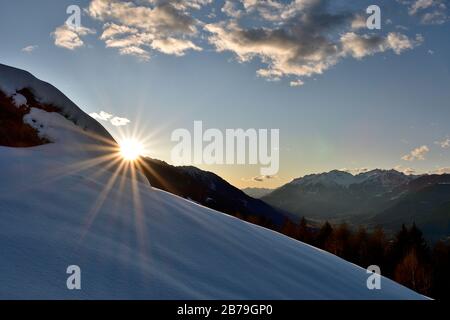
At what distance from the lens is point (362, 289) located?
29.1ft

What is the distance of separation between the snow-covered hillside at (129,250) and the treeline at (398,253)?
4561cm

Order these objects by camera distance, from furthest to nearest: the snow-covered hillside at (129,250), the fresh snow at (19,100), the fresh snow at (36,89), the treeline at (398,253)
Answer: the treeline at (398,253), the fresh snow at (36,89), the fresh snow at (19,100), the snow-covered hillside at (129,250)

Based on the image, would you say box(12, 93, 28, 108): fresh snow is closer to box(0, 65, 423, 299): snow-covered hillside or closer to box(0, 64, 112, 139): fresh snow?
box(0, 64, 112, 139): fresh snow

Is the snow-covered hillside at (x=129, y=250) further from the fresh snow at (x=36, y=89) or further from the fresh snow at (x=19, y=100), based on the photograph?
the fresh snow at (x=36, y=89)

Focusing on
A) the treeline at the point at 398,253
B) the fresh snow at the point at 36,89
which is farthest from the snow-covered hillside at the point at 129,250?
the treeline at the point at 398,253

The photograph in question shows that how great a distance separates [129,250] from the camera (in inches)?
283

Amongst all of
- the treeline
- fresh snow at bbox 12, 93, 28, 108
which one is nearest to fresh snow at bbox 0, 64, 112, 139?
fresh snow at bbox 12, 93, 28, 108

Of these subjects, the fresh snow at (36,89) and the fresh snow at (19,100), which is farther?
the fresh snow at (36,89)

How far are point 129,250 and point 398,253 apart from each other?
6234 centimetres

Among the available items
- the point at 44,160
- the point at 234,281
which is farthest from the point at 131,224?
the point at 44,160

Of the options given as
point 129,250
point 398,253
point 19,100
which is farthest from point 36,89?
point 398,253

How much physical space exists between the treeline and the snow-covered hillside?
45.6m

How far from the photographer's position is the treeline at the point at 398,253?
161 ft
